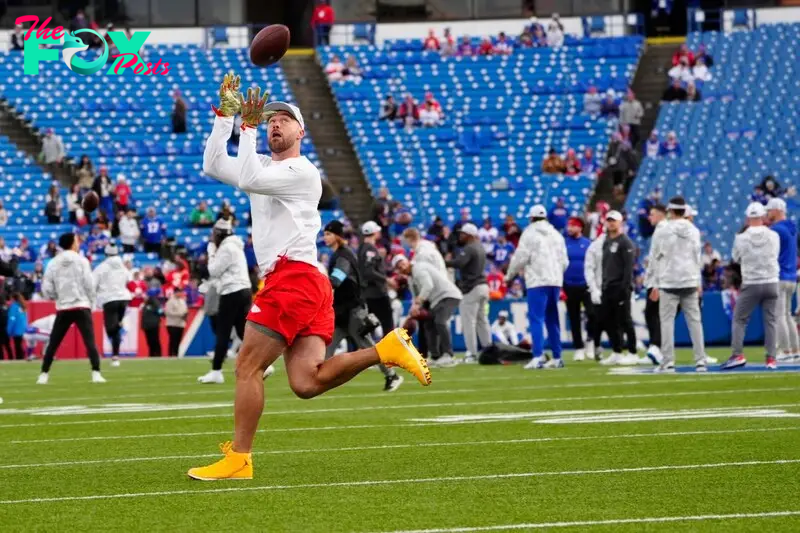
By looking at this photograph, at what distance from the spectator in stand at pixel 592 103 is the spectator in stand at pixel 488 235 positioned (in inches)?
259

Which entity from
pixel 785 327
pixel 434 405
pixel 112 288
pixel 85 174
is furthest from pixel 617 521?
pixel 85 174

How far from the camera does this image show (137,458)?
9805 mm

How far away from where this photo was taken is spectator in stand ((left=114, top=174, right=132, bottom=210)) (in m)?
36.9

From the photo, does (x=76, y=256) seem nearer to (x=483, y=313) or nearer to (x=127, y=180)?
(x=483, y=313)

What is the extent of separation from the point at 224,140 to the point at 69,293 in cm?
1151

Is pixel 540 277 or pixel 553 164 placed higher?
pixel 553 164

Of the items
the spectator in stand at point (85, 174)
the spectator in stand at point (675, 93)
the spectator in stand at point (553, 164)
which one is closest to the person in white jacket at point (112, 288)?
the spectator in stand at point (85, 174)

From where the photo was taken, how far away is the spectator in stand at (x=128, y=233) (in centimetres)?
3575

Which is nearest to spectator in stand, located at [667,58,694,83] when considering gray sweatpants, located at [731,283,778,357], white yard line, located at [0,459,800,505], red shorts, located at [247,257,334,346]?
gray sweatpants, located at [731,283,778,357]

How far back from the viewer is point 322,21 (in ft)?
149

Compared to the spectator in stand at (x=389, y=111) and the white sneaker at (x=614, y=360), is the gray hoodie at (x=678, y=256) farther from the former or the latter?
the spectator in stand at (x=389, y=111)

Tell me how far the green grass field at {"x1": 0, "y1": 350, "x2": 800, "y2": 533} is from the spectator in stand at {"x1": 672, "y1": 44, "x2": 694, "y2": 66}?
26.1 meters

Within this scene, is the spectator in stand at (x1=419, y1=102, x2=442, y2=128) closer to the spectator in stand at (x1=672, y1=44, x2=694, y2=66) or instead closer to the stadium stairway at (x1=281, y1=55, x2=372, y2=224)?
the stadium stairway at (x1=281, y1=55, x2=372, y2=224)

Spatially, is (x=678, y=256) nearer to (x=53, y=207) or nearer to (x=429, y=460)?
(x=429, y=460)
